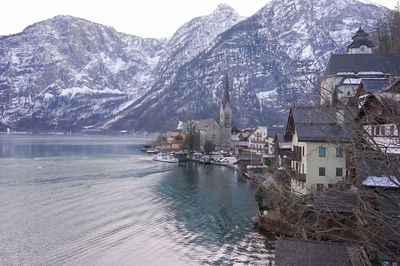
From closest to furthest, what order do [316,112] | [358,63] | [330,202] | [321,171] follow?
[316,112] < [330,202] < [321,171] < [358,63]

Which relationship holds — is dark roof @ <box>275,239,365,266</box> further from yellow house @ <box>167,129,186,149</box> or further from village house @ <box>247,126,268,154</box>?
yellow house @ <box>167,129,186,149</box>

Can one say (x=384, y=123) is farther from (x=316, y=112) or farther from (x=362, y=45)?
(x=362, y=45)

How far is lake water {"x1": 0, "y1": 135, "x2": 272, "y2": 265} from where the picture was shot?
21500mm

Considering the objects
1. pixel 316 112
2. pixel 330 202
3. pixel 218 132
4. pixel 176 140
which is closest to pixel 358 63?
pixel 330 202

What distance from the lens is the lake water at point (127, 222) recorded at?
2150 centimetres

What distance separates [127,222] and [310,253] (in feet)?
65.9

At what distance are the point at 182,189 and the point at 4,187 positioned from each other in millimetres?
22926

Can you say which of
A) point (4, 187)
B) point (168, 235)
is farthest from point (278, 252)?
point (4, 187)

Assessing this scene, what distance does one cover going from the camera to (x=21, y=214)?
31203 mm

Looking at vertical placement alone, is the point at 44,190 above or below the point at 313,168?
below

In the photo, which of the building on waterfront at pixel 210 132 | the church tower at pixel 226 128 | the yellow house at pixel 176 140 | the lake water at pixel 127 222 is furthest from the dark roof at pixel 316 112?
the yellow house at pixel 176 140

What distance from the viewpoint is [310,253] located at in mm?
12016

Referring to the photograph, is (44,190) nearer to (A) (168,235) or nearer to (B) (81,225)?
(B) (81,225)

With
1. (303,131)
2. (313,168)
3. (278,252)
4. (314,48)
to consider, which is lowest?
(278,252)
